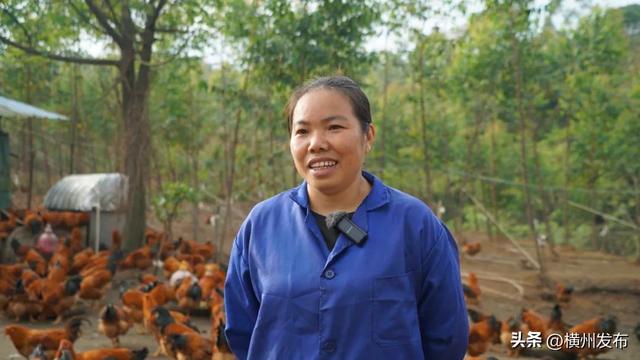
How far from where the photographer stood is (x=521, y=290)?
34.4 feet

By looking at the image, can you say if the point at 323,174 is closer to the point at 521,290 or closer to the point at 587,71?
the point at 521,290

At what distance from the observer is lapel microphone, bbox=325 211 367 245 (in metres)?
1.76

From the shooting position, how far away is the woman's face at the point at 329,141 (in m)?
1.85

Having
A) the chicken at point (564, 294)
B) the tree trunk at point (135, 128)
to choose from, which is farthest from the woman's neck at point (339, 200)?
the tree trunk at point (135, 128)

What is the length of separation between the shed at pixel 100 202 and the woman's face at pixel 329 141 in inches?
433

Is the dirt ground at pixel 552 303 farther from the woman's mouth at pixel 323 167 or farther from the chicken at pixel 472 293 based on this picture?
the woman's mouth at pixel 323 167

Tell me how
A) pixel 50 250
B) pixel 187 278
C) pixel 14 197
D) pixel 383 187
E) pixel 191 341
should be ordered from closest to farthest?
pixel 383 187 → pixel 191 341 → pixel 187 278 → pixel 50 250 → pixel 14 197

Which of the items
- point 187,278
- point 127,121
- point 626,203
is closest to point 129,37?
point 127,121

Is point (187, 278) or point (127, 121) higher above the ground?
point (127, 121)

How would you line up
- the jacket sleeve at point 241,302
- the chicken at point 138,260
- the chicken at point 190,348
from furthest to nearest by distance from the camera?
1. the chicken at point 138,260
2. the chicken at point 190,348
3. the jacket sleeve at point 241,302

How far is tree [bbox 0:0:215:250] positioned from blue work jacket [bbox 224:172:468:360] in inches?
350

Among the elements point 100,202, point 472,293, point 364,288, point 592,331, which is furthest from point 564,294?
point 364,288

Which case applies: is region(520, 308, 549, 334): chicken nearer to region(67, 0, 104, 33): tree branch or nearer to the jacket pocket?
the jacket pocket

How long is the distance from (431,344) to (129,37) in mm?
9964
